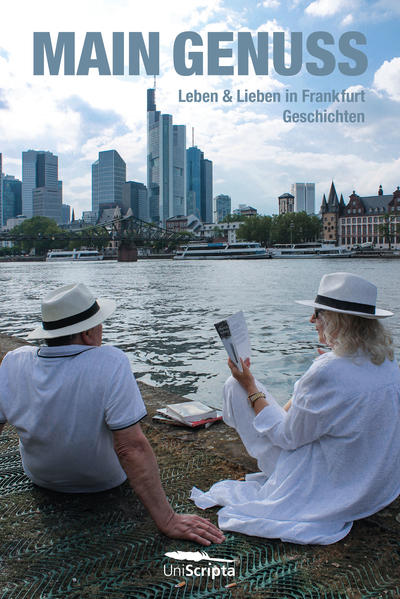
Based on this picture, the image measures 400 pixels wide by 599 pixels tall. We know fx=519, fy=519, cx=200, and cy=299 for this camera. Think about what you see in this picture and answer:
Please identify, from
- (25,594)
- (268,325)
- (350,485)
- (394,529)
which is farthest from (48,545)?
(268,325)

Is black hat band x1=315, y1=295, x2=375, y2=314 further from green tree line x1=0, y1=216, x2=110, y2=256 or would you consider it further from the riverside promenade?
green tree line x1=0, y1=216, x2=110, y2=256

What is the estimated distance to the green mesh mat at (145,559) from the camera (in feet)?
6.08

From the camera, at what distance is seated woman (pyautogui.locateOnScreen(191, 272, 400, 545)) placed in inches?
82.5

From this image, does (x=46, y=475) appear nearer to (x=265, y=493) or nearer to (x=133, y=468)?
(x=133, y=468)

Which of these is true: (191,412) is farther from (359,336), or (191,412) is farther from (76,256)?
(76,256)

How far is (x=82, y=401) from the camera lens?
84.0 inches

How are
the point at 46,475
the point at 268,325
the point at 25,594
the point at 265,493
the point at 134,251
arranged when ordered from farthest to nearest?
the point at 134,251 < the point at 268,325 < the point at 46,475 < the point at 265,493 < the point at 25,594

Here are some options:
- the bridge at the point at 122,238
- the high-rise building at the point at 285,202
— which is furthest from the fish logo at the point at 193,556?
the high-rise building at the point at 285,202

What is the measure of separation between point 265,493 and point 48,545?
3.12 feet

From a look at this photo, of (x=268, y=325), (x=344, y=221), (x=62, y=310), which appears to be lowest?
(x=268, y=325)

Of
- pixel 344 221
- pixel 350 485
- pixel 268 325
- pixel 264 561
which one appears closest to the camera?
pixel 264 561

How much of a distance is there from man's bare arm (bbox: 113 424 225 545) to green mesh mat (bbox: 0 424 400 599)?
5cm

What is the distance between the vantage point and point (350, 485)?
85.6 inches

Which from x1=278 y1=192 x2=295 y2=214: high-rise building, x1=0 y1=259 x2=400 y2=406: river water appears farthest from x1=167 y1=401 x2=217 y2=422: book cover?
x1=278 y1=192 x2=295 y2=214: high-rise building
